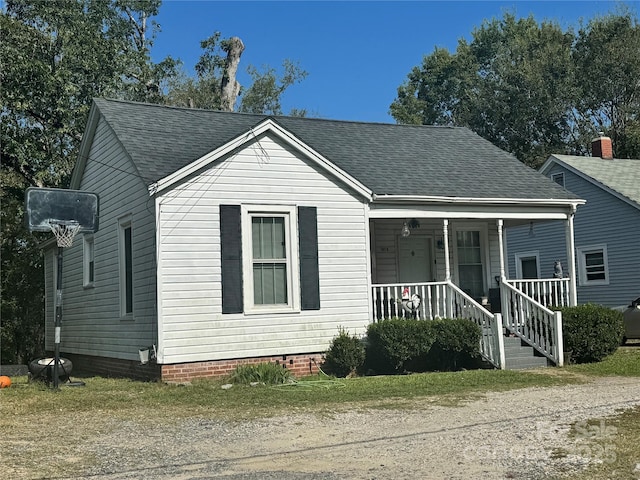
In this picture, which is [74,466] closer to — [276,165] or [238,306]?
[238,306]

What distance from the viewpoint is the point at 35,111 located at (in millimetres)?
21828

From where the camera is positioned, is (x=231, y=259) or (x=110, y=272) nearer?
(x=231, y=259)

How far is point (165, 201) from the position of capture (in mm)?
11984

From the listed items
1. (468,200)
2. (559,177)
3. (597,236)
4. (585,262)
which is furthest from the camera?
(559,177)

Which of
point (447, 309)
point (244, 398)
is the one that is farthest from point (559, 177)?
point (244, 398)

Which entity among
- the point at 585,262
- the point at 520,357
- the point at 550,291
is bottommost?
the point at 520,357

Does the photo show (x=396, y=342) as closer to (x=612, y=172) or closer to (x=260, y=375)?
(x=260, y=375)

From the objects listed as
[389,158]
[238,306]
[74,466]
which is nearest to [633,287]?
[389,158]

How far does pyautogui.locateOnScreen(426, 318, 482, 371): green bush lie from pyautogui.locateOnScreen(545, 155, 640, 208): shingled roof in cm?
1156

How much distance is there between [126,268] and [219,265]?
2326 millimetres

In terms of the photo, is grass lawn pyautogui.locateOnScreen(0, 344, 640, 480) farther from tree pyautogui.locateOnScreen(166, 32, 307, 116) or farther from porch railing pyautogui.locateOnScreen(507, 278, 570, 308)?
tree pyautogui.locateOnScreen(166, 32, 307, 116)

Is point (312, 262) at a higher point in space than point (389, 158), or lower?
lower

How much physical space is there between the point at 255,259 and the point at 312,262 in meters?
1.09

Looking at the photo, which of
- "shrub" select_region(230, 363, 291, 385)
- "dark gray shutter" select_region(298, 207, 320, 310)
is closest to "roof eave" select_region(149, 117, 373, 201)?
"dark gray shutter" select_region(298, 207, 320, 310)
